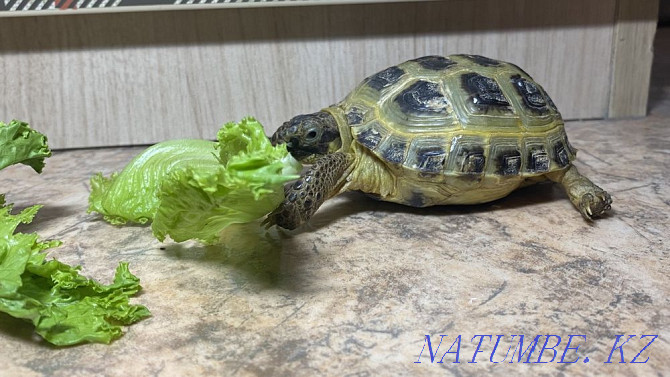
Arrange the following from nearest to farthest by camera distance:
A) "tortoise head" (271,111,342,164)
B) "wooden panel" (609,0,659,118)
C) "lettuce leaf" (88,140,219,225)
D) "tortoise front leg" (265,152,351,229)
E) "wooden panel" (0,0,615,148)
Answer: "tortoise front leg" (265,152,351,229), "lettuce leaf" (88,140,219,225), "tortoise head" (271,111,342,164), "wooden panel" (0,0,615,148), "wooden panel" (609,0,659,118)

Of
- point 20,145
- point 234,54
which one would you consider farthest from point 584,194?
point 20,145

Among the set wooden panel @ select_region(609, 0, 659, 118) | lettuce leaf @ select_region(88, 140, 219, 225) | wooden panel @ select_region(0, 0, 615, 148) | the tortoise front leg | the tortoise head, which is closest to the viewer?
the tortoise front leg

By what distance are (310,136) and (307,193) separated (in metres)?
0.29

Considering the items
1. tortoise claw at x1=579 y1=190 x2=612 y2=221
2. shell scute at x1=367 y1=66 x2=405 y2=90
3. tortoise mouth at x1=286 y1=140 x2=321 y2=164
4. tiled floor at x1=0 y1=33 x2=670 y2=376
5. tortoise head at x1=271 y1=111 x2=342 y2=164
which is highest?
shell scute at x1=367 y1=66 x2=405 y2=90

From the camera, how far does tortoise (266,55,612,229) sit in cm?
212

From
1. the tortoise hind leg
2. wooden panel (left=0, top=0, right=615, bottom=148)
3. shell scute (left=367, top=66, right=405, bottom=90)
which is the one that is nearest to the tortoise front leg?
shell scute (left=367, top=66, right=405, bottom=90)

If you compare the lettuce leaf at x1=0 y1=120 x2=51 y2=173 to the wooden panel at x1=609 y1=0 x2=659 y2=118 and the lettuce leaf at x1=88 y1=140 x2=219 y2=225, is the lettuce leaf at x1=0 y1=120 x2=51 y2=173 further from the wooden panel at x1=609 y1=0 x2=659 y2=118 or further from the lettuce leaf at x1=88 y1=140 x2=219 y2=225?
the wooden panel at x1=609 y1=0 x2=659 y2=118

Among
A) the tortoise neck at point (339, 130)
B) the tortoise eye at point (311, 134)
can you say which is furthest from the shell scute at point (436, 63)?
the tortoise eye at point (311, 134)

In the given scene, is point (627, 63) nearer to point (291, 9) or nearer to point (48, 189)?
point (291, 9)

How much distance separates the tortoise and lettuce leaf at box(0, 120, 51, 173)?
81cm

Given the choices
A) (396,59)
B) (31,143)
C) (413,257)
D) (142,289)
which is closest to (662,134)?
(396,59)

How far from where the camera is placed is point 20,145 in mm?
2098

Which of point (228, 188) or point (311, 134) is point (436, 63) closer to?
point (311, 134)

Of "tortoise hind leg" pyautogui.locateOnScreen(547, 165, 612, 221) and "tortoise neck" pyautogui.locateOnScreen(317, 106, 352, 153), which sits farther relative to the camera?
"tortoise neck" pyautogui.locateOnScreen(317, 106, 352, 153)
